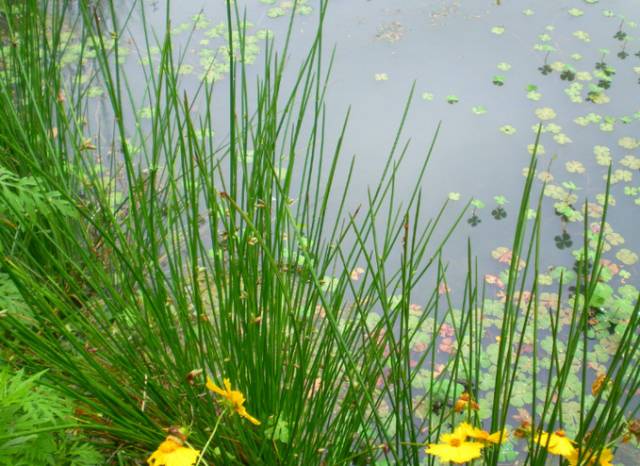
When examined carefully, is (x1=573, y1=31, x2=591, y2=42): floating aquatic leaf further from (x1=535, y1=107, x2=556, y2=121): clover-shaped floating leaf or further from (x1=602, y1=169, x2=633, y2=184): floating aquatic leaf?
(x1=602, y1=169, x2=633, y2=184): floating aquatic leaf

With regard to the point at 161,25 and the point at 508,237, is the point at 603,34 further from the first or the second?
the point at 161,25

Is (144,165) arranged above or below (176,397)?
below

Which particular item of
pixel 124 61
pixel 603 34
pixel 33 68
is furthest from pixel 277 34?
pixel 33 68

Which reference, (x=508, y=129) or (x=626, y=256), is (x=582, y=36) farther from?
(x=626, y=256)

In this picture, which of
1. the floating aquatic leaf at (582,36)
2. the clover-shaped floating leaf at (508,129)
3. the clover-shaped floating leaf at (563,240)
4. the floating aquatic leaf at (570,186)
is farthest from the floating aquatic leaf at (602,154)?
the floating aquatic leaf at (582,36)

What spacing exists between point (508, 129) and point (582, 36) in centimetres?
93

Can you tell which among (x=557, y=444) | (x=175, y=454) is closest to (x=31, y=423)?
(x=175, y=454)

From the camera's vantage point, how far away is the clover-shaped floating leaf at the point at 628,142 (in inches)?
116

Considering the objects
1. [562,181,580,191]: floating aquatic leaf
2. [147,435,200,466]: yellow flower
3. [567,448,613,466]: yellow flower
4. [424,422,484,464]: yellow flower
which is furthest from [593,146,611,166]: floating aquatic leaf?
[147,435,200,466]: yellow flower

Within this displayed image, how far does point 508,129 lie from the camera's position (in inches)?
120

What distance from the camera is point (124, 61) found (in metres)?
3.49

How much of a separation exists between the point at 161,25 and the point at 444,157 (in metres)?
1.87

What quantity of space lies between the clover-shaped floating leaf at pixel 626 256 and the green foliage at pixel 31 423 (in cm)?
206

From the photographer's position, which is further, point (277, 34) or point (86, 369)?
point (277, 34)
